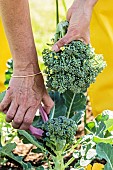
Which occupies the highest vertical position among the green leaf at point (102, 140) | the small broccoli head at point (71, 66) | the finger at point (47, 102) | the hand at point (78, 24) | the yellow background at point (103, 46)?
the yellow background at point (103, 46)

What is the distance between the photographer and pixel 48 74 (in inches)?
86.9

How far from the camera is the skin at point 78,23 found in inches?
86.0

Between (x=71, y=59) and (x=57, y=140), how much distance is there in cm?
34

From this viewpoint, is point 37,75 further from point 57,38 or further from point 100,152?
point 100,152

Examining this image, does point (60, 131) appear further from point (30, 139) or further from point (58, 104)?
point (58, 104)

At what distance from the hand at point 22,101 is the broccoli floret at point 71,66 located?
72mm

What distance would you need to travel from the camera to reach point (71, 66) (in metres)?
2.15

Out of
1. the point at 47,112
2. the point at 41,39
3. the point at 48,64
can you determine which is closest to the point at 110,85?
the point at 47,112

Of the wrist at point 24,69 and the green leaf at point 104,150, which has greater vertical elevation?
the wrist at point 24,69

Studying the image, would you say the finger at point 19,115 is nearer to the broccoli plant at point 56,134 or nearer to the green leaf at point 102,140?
the broccoli plant at point 56,134

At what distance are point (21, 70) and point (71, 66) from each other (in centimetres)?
19

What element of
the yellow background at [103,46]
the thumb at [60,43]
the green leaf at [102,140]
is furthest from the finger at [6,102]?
the yellow background at [103,46]

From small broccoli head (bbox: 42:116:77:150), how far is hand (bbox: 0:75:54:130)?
0.38 feet

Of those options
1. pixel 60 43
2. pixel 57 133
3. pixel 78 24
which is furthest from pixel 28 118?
pixel 78 24
